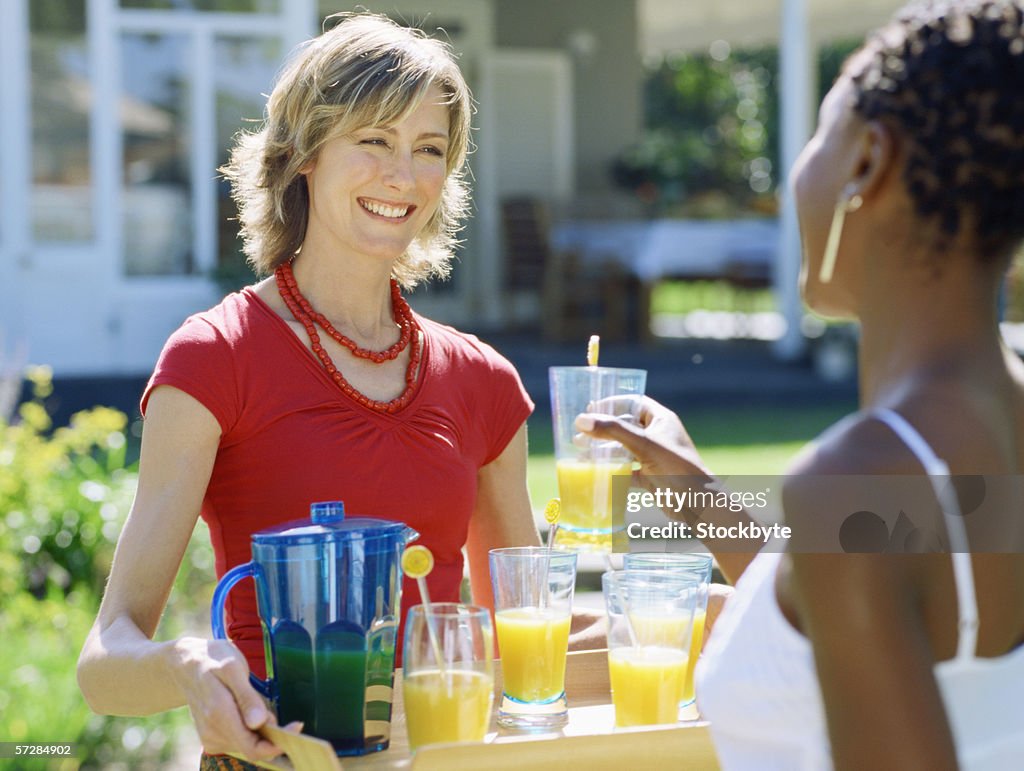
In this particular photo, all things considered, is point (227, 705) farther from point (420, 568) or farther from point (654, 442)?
point (654, 442)

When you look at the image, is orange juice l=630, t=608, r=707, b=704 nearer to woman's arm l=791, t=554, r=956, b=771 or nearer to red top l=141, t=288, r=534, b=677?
red top l=141, t=288, r=534, b=677

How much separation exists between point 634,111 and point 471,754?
43.8 feet

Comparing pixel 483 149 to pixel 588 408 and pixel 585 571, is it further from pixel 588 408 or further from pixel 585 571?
pixel 588 408

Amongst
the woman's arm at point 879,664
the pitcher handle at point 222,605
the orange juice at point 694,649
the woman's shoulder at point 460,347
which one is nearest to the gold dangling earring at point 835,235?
the woman's arm at point 879,664

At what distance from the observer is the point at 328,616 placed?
5.81ft

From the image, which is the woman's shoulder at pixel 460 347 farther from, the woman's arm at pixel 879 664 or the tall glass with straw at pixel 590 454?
the woman's arm at pixel 879 664

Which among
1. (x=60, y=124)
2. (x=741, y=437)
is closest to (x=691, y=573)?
(x=741, y=437)

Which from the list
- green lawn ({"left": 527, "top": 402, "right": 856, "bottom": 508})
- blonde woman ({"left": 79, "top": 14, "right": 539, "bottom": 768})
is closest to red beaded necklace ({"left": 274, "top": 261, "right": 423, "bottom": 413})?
blonde woman ({"left": 79, "top": 14, "right": 539, "bottom": 768})

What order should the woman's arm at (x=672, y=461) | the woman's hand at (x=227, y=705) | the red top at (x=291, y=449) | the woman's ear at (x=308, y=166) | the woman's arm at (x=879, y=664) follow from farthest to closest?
the woman's ear at (x=308, y=166), the red top at (x=291, y=449), the woman's arm at (x=672, y=461), the woman's hand at (x=227, y=705), the woman's arm at (x=879, y=664)

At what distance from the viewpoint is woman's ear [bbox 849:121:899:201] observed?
1.32 metres

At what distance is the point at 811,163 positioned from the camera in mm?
1426

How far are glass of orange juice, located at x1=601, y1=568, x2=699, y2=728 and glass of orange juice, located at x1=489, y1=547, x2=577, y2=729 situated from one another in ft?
0.31

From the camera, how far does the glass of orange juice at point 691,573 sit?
203 cm

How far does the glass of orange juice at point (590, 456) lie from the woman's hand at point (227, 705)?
811 millimetres
